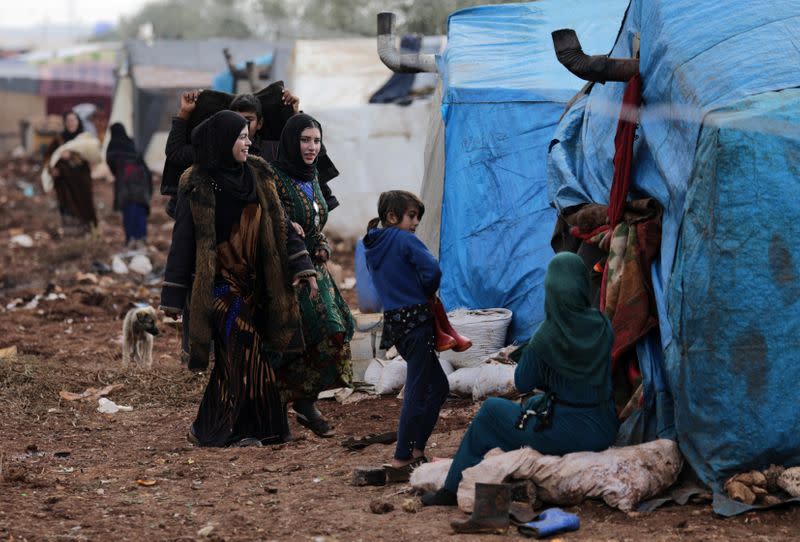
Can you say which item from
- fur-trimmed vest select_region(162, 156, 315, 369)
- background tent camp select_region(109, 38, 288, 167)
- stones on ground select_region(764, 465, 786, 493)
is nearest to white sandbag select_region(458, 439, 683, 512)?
stones on ground select_region(764, 465, 786, 493)

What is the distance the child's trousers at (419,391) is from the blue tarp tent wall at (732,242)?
→ 89 centimetres

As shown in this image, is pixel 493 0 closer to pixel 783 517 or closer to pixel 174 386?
pixel 174 386

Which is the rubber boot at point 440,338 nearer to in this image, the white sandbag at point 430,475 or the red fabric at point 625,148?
the white sandbag at point 430,475

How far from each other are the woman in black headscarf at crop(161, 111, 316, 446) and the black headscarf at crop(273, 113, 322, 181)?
0.79ft

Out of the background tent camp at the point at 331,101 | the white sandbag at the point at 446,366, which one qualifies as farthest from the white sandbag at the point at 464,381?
the background tent camp at the point at 331,101

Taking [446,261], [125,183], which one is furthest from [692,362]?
[125,183]

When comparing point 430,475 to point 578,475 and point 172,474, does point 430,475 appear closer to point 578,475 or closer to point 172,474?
point 578,475

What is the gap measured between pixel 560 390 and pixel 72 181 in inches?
532

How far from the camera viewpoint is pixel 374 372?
757 cm

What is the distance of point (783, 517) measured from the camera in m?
4.17

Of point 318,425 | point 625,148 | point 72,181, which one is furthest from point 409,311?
point 72,181

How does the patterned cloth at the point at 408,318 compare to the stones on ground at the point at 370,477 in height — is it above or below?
above

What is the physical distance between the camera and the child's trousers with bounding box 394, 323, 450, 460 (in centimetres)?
505

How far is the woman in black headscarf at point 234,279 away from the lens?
5.81 metres
